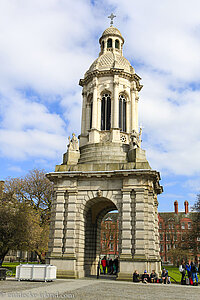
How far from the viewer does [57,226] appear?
2609cm

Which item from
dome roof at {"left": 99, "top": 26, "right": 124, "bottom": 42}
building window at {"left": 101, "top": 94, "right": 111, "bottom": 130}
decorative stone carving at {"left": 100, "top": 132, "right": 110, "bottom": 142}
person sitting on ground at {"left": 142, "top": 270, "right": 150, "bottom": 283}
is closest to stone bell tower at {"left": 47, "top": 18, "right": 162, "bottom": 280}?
building window at {"left": 101, "top": 94, "right": 111, "bottom": 130}

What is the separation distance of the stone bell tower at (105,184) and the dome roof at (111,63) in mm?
117

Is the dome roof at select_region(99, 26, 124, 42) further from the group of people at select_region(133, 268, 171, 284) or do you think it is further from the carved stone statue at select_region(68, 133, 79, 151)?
the group of people at select_region(133, 268, 171, 284)

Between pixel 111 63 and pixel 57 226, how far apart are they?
1874 cm

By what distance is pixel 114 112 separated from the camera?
3159cm

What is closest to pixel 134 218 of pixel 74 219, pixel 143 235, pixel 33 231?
pixel 143 235

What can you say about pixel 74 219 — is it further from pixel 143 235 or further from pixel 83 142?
pixel 83 142

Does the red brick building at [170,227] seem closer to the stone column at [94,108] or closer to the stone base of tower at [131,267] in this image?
the stone column at [94,108]

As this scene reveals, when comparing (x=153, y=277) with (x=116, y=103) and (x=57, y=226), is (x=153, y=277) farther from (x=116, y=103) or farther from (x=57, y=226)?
(x=116, y=103)

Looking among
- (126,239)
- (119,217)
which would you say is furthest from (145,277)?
Answer: (119,217)

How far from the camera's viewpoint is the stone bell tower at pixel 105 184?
80.8ft

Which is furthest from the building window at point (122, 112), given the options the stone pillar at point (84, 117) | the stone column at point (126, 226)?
the stone column at point (126, 226)

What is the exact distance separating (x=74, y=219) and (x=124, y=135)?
1066 cm

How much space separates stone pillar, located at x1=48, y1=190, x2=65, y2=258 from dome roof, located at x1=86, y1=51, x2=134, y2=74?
49.3 feet
